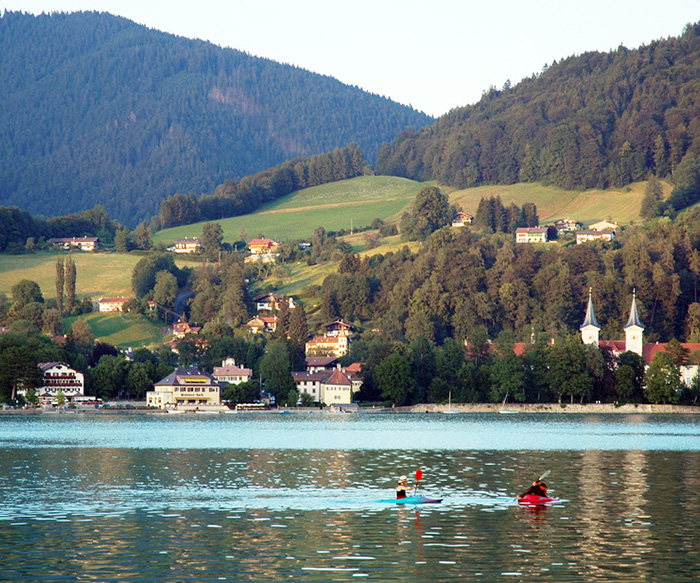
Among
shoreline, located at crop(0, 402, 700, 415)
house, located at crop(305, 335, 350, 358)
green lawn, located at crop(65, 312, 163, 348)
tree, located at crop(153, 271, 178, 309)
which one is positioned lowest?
shoreline, located at crop(0, 402, 700, 415)

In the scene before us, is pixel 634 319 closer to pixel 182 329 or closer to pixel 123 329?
pixel 182 329

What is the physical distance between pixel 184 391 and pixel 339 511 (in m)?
95.4

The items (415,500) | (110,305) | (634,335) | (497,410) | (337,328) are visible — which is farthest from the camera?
(110,305)

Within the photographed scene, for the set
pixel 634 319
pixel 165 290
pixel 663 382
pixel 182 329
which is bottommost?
pixel 663 382

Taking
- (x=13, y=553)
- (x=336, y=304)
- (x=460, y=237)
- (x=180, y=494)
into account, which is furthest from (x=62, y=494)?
(x=460, y=237)

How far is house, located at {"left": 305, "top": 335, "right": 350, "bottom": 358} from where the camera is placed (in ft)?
536

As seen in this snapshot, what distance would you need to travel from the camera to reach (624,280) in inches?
6767

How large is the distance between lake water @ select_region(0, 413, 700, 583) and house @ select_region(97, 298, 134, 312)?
10427 cm

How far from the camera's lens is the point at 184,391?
13012 centimetres

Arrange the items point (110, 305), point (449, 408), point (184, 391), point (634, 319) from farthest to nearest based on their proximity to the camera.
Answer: point (110, 305), point (634, 319), point (184, 391), point (449, 408)

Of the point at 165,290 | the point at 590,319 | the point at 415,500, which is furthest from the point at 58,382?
the point at 415,500

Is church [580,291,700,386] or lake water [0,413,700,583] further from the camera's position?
church [580,291,700,386]

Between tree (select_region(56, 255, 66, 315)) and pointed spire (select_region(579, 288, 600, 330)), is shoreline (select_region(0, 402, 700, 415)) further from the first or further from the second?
tree (select_region(56, 255, 66, 315))

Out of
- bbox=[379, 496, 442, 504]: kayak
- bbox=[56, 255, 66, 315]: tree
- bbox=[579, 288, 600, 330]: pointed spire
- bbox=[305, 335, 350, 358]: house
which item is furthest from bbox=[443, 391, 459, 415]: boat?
bbox=[379, 496, 442, 504]: kayak
